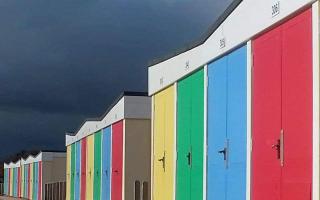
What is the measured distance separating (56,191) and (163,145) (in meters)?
23.6

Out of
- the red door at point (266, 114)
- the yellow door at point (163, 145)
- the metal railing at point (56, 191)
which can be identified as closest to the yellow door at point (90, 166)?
the metal railing at point (56, 191)

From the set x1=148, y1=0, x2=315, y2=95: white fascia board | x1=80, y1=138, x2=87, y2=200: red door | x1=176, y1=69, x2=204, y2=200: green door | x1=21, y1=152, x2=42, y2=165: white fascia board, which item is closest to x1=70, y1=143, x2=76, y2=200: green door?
x1=80, y1=138, x2=87, y2=200: red door

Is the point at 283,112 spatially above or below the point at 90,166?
above

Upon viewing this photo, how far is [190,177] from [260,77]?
4.52 m

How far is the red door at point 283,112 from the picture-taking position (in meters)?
8.37

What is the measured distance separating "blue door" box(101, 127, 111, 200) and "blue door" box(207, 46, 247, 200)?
11428mm

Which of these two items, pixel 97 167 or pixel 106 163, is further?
pixel 97 167

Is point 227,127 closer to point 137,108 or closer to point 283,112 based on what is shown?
point 283,112

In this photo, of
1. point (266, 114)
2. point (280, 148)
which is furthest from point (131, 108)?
point (280, 148)

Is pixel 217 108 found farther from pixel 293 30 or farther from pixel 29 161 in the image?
pixel 29 161

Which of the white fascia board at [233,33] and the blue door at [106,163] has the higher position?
the white fascia board at [233,33]

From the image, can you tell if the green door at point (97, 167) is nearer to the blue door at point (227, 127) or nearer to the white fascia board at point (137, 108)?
the white fascia board at point (137, 108)

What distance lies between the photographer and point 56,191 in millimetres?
39312

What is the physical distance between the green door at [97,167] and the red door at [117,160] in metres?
2.92
